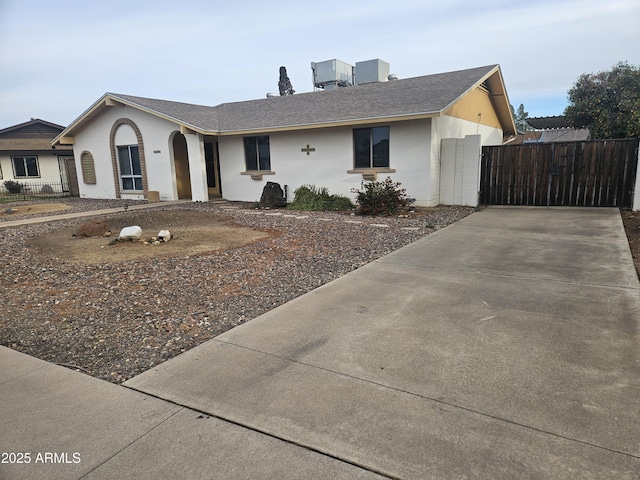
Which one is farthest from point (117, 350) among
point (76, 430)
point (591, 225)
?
point (591, 225)

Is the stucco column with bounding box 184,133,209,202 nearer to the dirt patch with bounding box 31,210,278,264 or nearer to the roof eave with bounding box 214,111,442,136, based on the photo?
the roof eave with bounding box 214,111,442,136

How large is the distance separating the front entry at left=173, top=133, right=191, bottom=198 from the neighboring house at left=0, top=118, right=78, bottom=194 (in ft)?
39.8

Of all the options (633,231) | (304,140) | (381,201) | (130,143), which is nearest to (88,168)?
(130,143)

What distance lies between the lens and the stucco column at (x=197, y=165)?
17.4 metres

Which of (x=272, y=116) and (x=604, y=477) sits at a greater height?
(x=272, y=116)

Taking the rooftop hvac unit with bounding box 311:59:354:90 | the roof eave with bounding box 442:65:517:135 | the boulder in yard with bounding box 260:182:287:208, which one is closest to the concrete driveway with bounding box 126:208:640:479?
the boulder in yard with bounding box 260:182:287:208

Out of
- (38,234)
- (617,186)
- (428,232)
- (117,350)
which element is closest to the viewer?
(117,350)

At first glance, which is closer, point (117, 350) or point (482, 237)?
point (117, 350)

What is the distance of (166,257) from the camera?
7.52 metres

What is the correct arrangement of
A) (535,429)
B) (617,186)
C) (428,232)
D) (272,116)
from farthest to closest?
(272,116) → (617,186) → (428,232) → (535,429)

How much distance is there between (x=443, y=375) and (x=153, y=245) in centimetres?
700

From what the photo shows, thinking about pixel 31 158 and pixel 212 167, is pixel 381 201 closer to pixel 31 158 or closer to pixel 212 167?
pixel 212 167

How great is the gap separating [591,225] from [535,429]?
8.93 metres

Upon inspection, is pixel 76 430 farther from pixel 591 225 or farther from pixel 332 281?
pixel 591 225
